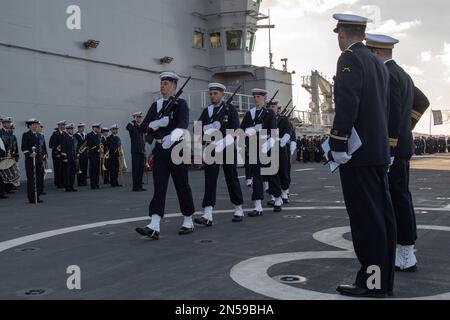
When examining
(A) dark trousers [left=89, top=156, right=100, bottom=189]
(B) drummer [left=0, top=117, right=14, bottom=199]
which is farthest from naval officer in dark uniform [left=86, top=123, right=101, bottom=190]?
(B) drummer [left=0, top=117, right=14, bottom=199]

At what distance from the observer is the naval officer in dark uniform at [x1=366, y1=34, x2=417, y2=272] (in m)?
4.27

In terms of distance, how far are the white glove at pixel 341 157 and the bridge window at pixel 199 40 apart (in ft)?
90.8

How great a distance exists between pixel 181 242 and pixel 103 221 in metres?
2.31

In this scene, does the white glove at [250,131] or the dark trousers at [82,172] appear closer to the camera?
the white glove at [250,131]

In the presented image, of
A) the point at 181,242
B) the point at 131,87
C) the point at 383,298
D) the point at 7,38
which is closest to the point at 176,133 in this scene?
the point at 181,242

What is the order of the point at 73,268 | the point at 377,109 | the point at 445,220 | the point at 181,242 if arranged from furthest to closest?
the point at 445,220, the point at 181,242, the point at 73,268, the point at 377,109

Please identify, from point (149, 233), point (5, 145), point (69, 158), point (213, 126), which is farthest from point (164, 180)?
point (69, 158)

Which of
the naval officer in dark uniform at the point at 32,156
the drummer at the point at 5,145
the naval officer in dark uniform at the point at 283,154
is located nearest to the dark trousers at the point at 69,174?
the drummer at the point at 5,145

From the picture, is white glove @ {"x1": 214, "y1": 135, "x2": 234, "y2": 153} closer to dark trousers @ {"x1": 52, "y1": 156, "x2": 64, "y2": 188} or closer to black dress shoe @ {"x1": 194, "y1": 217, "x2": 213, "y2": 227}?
black dress shoe @ {"x1": 194, "y1": 217, "x2": 213, "y2": 227}

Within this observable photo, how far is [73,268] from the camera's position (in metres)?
4.53

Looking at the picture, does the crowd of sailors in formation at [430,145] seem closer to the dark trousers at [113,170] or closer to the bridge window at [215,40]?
the bridge window at [215,40]

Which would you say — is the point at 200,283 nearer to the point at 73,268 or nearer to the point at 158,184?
the point at 73,268

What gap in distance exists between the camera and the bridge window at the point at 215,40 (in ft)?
104

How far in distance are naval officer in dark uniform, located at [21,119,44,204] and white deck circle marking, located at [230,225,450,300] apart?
778cm
